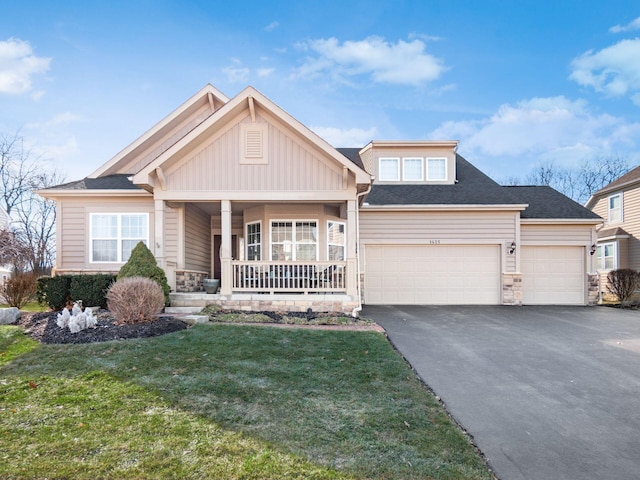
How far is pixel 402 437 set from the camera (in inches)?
134

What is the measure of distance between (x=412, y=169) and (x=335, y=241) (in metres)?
5.07

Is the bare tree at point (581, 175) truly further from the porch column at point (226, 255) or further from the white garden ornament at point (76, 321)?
the white garden ornament at point (76, 321)

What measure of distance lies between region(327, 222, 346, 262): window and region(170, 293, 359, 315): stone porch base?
257 centimetres

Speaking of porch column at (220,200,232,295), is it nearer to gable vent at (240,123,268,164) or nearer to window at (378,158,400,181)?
gable vent at (240,123,268,164)

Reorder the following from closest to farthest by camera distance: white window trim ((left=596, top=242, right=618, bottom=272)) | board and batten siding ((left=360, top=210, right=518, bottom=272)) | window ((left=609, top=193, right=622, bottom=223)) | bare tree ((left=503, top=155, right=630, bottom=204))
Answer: board and batten siding ((left=360, top=210, right=518, bottom=272)), white window trim ((left=596, top=242, right=618, bottom=272)), window ((left=609, top=193, right=622, bottom=223)), bare tree ((left=503, top=155, right=630, bottom=204))

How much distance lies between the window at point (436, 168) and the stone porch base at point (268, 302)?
7639 millimetres

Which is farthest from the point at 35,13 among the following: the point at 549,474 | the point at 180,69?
the point at 549,474

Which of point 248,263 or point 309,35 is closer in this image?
point 248,263

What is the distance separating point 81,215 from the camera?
11859 mm

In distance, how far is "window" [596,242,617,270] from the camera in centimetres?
1883

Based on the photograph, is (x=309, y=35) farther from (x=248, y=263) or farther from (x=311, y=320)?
(x=311, y=320)

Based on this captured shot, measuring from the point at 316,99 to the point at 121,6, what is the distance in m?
9.11

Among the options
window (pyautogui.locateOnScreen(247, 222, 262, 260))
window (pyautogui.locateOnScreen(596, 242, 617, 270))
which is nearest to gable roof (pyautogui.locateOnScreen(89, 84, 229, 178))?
window (pyautogui.locateOnScreen(247, 222, 262, 260))

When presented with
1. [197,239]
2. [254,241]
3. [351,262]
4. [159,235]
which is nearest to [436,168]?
[351,262]
